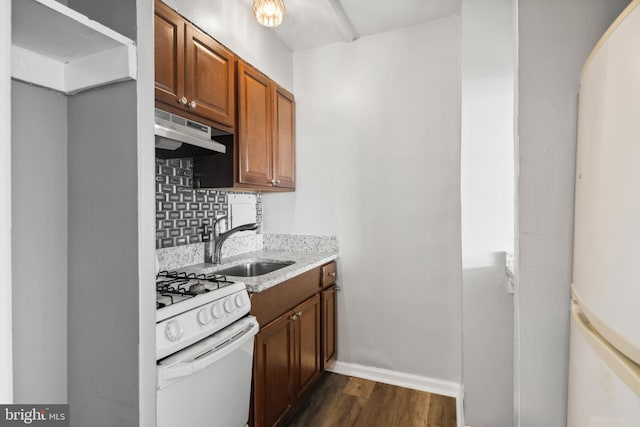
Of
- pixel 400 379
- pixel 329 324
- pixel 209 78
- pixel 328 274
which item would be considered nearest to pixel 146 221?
pixel 209 78

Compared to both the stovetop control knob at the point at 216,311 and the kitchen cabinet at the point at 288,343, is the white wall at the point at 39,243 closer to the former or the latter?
the stovetop control knob at the point at 216,311

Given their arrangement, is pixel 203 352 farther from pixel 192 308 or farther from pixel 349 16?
pixel 349 16

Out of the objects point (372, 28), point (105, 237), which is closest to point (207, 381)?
point (105, 237)

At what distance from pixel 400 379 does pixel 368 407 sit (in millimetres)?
392

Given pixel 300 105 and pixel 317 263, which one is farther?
pixel 300 105

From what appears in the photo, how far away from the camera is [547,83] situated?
0.83 m

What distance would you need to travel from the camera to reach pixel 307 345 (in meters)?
2.07

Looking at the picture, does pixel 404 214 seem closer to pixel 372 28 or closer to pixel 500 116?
pixel 500 116

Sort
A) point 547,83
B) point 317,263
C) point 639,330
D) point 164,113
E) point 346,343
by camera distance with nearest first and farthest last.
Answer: point 639,330 → point 547,83 → point 164,113 → point 317,263 → point 346,343

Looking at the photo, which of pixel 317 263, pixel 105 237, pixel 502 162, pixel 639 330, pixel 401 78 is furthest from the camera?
pixel 401 78

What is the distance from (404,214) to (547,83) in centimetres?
155

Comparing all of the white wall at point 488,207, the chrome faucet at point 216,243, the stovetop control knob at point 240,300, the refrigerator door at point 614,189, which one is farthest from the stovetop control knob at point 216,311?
the white wall at point 488,207

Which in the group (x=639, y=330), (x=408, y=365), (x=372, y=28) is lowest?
(x=408, y=365)

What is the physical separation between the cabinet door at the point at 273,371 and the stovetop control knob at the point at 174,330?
0.54 meters
